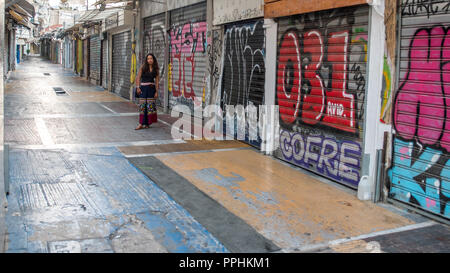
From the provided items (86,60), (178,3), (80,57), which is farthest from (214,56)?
(80,57)

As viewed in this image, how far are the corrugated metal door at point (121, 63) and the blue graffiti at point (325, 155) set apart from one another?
39.1ft

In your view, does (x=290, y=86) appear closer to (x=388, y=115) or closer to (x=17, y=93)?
(x=388, y=115)

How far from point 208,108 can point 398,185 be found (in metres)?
6.16

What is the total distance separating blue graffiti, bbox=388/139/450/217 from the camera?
4.93 metres

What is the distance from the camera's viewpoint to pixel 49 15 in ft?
217

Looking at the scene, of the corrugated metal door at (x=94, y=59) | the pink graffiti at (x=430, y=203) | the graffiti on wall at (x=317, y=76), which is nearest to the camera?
the pink graffiti at (x=430, y=203)

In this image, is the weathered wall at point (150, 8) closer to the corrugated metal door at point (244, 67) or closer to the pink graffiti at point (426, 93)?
the corrugated metal door at point (244, 67)

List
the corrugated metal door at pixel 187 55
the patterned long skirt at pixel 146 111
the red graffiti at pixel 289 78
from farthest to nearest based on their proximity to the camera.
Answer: the corrugated metal door at pixel 187 55
the patterned long skirt at pixel 146 111
the red graffiti at pixel 289 78

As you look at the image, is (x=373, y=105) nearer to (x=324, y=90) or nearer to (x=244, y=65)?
(x=324, y=90)

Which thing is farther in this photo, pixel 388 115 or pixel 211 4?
pixel 211 4

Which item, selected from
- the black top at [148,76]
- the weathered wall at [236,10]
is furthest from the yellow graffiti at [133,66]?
the weathered wall at [236,10]

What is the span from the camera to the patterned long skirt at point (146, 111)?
10758 mm

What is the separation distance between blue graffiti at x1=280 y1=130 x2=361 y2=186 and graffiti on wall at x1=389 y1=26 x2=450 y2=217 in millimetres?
790
